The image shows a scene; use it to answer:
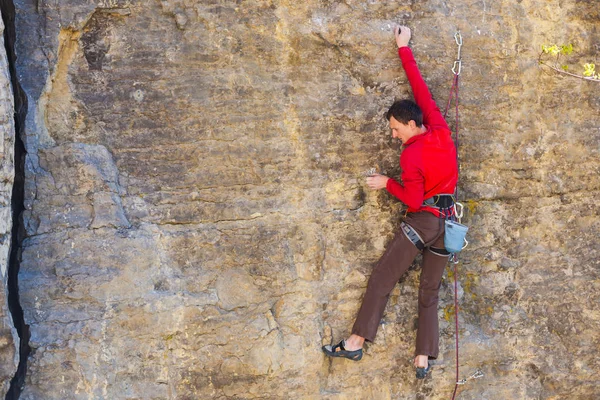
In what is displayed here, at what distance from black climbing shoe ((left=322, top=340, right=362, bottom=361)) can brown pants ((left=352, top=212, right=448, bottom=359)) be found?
0.42 feet

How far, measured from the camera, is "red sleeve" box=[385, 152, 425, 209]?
16.1 ft

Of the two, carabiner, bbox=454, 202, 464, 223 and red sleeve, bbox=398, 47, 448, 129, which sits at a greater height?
red sleeve, bbox=398, 47, 448, 129

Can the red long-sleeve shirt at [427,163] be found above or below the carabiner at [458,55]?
below

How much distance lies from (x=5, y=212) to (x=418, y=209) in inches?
105

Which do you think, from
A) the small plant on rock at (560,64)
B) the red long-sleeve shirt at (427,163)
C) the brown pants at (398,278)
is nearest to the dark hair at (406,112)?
the red long-sleeve shirt at (427,163)

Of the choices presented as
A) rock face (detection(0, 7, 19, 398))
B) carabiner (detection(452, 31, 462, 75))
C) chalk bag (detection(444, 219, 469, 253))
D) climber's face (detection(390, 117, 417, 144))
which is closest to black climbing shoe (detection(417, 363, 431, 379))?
chalk bag (detection(444, 219, 469, 253))

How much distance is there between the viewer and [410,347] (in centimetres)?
542

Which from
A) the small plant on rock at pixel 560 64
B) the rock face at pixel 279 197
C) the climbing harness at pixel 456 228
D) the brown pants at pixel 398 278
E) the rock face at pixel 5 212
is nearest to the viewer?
the rock face at pixel 5 212

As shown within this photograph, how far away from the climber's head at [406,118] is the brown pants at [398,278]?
1.86 feet

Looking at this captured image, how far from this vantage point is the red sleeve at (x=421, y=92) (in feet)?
16.5

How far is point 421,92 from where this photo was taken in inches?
201

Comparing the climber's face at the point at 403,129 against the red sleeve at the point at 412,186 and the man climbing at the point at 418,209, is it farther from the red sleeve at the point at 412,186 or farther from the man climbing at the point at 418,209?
the red sleeve at the point at 412,186

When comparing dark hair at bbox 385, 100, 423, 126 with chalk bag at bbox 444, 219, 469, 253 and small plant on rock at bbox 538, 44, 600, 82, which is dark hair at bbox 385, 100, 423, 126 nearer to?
chalk bag at bbox 444, 219, 469, 253

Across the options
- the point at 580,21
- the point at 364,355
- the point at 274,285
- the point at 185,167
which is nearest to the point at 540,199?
the point at 580,21
